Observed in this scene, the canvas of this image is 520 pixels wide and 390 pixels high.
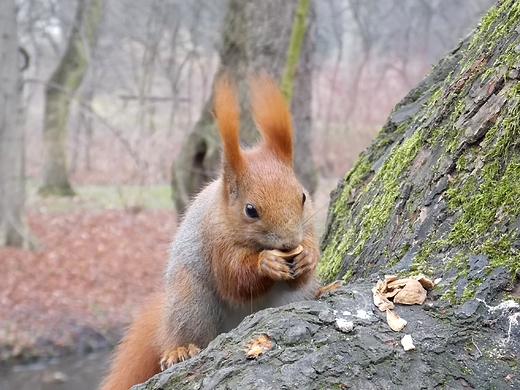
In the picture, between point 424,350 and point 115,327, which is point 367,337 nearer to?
point 424,350

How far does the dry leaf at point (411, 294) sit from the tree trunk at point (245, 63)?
441cm

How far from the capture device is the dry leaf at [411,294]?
1.34 meters

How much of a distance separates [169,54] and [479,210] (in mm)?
16975

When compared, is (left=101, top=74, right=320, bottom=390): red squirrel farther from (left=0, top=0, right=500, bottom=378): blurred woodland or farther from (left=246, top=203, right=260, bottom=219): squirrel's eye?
(left=0, top=0, right=500, bottom=378): blurred woodland

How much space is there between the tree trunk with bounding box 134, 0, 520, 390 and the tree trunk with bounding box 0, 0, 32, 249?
8.85 metres

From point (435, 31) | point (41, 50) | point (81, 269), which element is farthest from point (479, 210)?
point (41, 50)

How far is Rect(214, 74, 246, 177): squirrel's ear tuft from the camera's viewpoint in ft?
6.38

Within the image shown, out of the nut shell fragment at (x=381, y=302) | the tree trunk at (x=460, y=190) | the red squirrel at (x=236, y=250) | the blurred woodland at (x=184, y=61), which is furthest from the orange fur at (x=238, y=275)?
the blurred woodland at (x=184, y=61)

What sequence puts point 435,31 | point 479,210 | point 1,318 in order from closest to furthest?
point 479,210 → point 1,318 → point 435,31

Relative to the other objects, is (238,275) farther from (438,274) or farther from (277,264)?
(438,274)

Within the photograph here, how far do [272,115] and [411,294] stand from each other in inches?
35.8

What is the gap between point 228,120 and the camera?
1.95m

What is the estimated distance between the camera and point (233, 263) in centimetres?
200

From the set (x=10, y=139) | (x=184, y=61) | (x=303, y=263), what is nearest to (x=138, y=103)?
(x=184, y=61)
